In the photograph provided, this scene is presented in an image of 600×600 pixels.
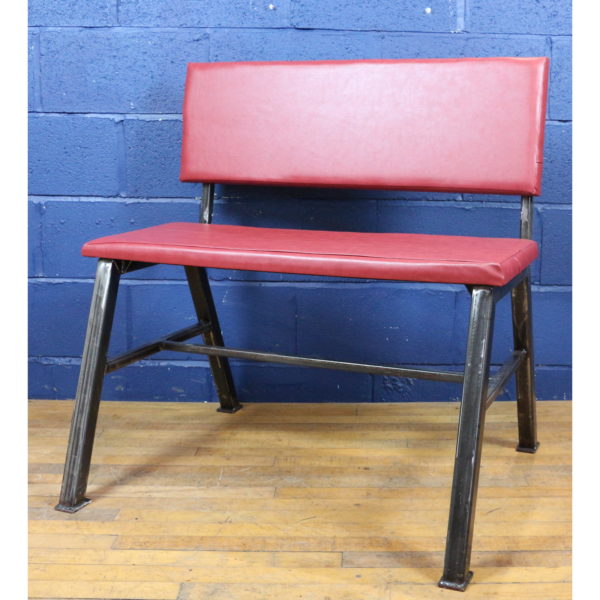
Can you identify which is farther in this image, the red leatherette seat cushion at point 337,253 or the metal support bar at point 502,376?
the metal support bar at point 502,376

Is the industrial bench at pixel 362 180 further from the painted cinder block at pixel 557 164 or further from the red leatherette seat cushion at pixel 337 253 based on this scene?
the painted cinder block at pixel 557 164

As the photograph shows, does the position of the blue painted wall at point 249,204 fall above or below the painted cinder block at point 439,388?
above

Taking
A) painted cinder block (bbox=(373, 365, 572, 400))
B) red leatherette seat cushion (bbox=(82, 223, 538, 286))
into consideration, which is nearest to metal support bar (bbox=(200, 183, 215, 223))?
red leatherette seat cushion (bbox=(82, 223, 538, 286))

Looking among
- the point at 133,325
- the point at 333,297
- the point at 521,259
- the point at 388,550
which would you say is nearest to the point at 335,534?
the point at 388,550

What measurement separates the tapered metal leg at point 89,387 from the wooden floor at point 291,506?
0.15 feet

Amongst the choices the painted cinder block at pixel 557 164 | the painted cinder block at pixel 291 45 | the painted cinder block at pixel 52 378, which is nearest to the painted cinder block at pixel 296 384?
the painted cinder block at pixel 52 378

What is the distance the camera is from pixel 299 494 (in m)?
1.69

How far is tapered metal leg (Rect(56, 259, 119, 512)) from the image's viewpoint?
63.7 inches

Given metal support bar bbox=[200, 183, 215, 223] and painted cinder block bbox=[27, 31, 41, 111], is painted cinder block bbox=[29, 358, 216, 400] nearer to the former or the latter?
metal support bar bbox=[200, 183, 215, 223]

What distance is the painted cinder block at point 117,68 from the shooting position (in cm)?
214

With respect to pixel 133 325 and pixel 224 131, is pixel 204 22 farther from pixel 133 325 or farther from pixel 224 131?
pixel 133 325

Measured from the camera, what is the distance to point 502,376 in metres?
1.61

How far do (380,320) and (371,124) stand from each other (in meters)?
0.56

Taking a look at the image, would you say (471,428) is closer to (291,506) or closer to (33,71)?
(291,506)
